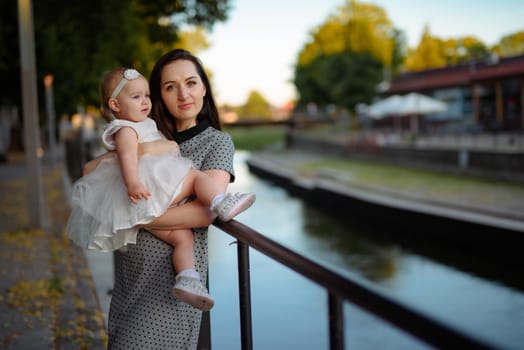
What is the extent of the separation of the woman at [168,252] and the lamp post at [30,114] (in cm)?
631

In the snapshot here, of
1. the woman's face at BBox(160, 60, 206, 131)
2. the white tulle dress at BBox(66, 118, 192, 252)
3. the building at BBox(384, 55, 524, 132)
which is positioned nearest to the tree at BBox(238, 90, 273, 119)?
the building at BBox(384, 55, 524, 132)

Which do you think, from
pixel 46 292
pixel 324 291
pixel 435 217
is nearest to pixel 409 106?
pixel 435 217

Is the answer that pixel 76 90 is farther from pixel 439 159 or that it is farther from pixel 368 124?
pixel 368 124

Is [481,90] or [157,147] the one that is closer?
[157,147]

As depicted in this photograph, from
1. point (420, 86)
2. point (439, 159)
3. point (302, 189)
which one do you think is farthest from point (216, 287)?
point (420, 86)

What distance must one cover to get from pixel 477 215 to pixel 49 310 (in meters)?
9.22

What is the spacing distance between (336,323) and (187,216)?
0.74 meters

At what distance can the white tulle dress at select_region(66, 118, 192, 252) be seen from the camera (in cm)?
186

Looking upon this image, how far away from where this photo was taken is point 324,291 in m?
1.41

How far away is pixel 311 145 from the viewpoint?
37875 mm

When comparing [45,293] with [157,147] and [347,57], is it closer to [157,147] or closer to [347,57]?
[157,147]

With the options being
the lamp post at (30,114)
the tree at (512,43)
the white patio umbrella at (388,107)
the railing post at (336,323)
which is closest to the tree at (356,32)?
the white patio umbrella at (388,107)

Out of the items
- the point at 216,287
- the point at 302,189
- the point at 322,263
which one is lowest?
the point at 302,189

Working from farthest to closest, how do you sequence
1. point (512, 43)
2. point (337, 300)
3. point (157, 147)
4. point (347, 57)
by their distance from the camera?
point (512, 43), point (347, 57), point (157, 147), point (337, 300)
